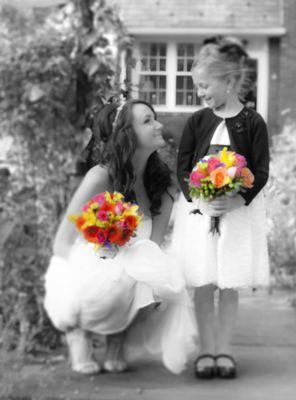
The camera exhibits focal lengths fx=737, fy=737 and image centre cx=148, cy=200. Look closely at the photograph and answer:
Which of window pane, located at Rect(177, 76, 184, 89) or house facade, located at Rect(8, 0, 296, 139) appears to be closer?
window pane, located at Rect(177, 76, 184, 89)

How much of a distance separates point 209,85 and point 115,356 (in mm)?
1076

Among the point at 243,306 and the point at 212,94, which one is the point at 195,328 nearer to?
the point at 212,94

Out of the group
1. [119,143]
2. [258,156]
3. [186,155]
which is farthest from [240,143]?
[119,143]

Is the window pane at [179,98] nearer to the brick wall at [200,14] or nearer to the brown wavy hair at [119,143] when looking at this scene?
the brown wavy hair at [119,143]

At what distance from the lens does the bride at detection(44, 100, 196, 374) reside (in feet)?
5.78

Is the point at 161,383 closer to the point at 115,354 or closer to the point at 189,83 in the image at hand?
the point at 115,354

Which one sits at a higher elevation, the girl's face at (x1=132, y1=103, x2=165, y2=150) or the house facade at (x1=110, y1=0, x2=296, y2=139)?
the house facade at (x1=110, y1=0, x2=296, y2=139)

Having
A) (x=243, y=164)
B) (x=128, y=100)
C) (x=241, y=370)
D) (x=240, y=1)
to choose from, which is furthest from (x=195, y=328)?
(x=240, y=1)

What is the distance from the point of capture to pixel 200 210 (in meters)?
2.03

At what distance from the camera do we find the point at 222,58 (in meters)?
1.90

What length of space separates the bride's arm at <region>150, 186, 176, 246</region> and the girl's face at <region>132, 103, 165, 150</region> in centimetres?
31

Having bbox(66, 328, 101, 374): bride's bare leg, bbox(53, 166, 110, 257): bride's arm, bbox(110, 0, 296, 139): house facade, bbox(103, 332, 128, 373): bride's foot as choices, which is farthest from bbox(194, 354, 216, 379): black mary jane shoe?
bbox(110, 0, 296, 139): house facade

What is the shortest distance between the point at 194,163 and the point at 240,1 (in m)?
8.06

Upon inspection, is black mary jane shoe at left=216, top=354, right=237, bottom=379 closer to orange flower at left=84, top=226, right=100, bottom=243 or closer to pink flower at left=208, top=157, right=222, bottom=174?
pink flower at left=208, top=157, right=222, bottom=174
